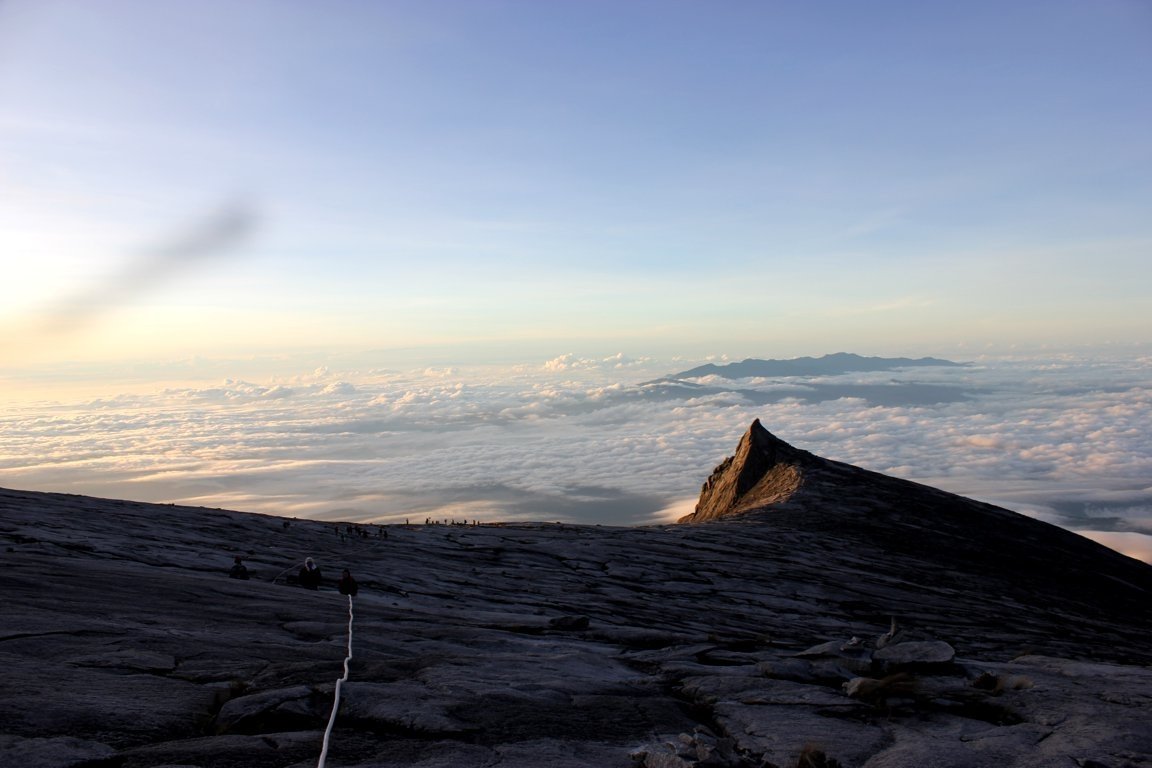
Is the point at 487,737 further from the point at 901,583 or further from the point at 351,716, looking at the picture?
the point at 901,583

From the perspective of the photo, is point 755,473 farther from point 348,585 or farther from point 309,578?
point 348,585

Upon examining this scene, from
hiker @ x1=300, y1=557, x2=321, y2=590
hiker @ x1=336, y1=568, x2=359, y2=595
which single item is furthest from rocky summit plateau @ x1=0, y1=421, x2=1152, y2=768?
hiker @ x1=300, y1=557, x2=321, y2=590

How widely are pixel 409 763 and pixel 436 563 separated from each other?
16817 millimetres

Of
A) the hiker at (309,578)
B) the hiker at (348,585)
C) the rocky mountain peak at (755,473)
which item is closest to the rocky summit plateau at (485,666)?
the hiker at (348,585)

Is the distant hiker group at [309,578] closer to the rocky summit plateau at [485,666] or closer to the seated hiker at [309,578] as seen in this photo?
the seated hiker at [309,578]

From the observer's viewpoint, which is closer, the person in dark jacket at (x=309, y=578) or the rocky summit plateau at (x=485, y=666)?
the rocky summit plateau at (x=485, y=666)

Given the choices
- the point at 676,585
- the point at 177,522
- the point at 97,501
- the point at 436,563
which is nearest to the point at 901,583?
the point at 676,585

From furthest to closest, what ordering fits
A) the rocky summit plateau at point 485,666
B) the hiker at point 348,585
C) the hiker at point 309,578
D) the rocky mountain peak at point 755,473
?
the rocky mountain peak at point 755,473, the hiker at point 309,578, the hiker at point 348,585, the rocky summit plateau at point 485,666

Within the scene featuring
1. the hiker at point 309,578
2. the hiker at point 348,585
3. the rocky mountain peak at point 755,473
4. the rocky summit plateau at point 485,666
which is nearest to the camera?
the rocky summit plateau at point 485,666

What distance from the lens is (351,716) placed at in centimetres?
833

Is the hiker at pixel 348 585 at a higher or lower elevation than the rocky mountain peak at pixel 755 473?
higher

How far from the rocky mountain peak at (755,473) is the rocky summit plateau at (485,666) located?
2182 centimetres

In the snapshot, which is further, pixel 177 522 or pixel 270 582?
pixel 177 522

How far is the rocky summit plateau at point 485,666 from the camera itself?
25.3ft
